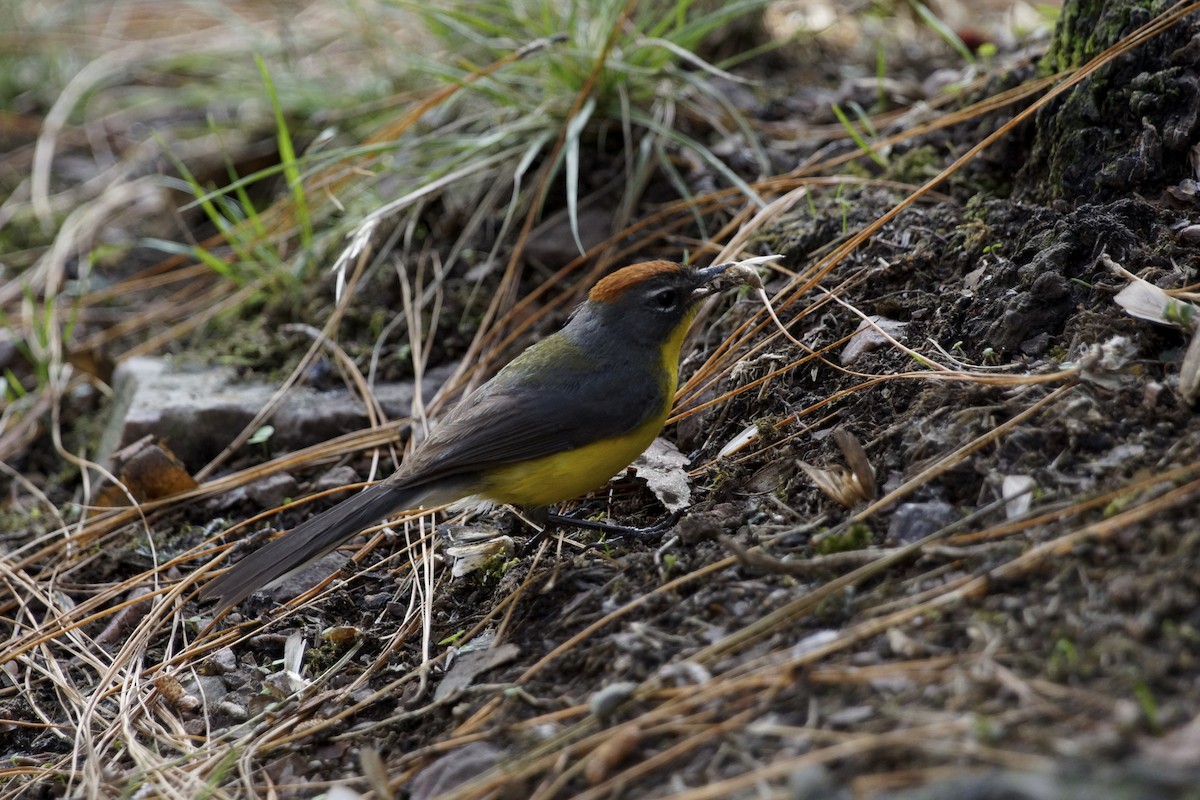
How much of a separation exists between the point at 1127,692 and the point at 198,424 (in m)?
4.22

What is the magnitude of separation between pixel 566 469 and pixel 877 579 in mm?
1348

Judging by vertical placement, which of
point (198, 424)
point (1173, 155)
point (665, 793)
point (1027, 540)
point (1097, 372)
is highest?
point (1173, 155)

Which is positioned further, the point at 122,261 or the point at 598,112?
the point at 122,261

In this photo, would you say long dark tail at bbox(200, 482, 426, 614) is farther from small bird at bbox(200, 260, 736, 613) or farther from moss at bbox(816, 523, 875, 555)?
moss at bbox(816, 523, 875, 555)

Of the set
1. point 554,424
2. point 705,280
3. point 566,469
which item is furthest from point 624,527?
point 705,280

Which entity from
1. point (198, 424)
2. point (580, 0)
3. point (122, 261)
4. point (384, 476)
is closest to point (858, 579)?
point (384, 476)

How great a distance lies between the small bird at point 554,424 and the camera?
366 cm

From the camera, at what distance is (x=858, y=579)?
283 cm

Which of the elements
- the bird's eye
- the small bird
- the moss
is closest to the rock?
the small bird

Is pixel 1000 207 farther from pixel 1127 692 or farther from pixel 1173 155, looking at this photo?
pixel 1127 692

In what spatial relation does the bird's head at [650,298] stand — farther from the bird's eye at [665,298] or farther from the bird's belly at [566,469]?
the bird's belly at [566,469]

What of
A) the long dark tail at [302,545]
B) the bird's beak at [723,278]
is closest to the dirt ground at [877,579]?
the bird's beak at [723,278]

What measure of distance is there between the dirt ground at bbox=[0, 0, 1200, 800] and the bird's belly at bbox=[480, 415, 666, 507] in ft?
0.77

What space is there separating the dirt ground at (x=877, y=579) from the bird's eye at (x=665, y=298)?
40 centimetres
